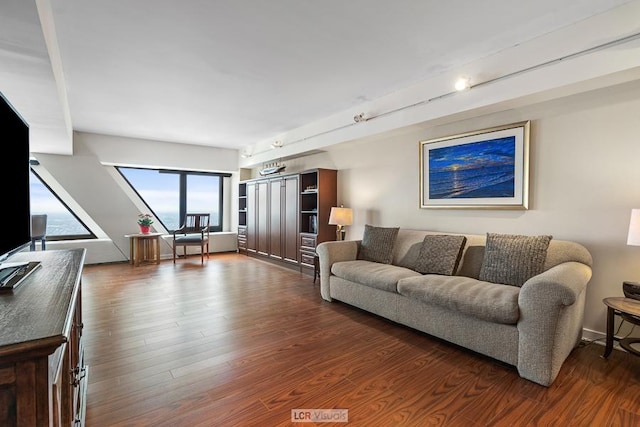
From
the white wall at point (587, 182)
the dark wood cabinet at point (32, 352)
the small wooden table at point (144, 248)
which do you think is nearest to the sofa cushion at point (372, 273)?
the white wall at point (587, 182)

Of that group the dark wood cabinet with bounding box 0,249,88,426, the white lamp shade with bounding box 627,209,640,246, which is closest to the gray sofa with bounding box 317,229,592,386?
the white lamp shade with bounding box 627,209,640,246

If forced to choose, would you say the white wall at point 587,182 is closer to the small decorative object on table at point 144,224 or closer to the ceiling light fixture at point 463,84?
the ceiling light fixture at point 463,84

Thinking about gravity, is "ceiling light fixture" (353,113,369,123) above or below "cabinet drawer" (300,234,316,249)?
above

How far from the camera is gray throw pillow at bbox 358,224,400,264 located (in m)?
3.79

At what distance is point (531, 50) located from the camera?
271cm

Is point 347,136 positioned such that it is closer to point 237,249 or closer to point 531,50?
point 531,50

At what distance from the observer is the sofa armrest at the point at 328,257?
3.83 metres

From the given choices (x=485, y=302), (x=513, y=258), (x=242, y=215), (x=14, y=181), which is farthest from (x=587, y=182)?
(x=242, y=215)

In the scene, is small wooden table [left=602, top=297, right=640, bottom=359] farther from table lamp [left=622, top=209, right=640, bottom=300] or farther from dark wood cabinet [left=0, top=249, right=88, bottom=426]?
dark wood cabinet [left=0, top=249, right=88, bottom=426]

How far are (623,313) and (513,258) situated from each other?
75 centimetres

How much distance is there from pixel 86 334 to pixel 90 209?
4320mm

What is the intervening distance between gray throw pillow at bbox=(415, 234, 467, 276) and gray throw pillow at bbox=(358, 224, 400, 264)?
0.46m

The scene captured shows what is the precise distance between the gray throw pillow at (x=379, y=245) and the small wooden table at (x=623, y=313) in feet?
6.42

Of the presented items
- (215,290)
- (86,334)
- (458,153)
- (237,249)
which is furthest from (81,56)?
(237,249)
